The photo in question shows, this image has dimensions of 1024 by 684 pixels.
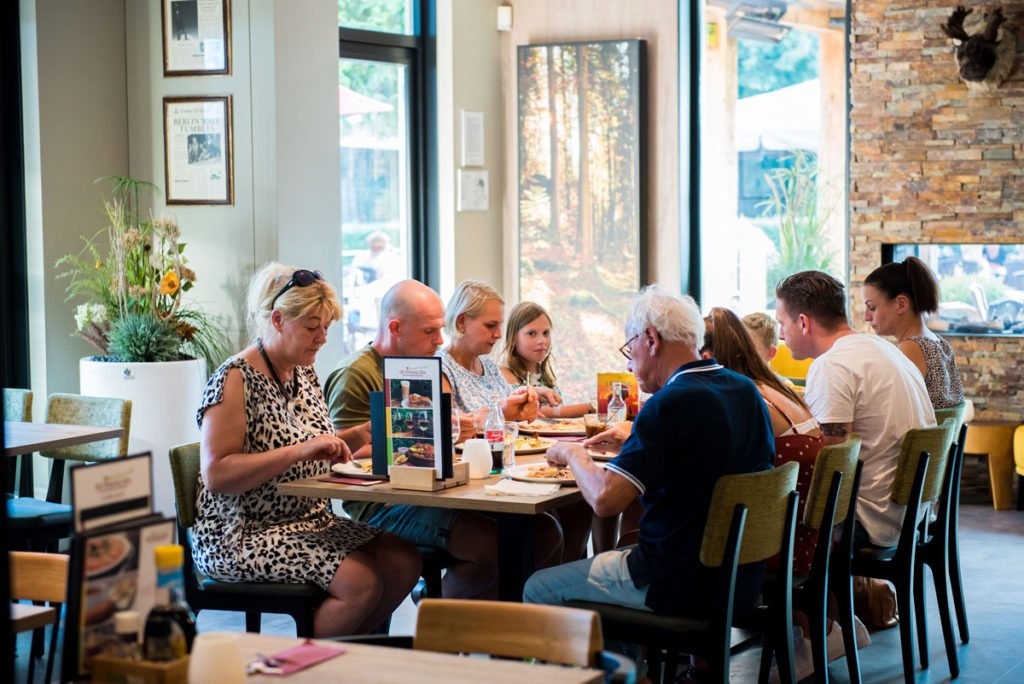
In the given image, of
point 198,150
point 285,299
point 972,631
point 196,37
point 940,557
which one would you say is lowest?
point 972,631

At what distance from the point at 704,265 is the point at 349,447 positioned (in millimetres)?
4502

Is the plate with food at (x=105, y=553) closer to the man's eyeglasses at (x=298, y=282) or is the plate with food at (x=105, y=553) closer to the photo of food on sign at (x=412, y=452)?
the photo of food on sign at (x=412, y=452)

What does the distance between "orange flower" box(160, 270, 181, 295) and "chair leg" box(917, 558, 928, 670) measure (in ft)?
11.4

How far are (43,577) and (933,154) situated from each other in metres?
6.43

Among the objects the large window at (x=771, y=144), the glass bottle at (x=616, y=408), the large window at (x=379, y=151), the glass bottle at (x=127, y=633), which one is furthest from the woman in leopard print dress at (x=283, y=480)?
the large window at (x=771, y=144)

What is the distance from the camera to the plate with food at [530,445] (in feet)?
14.1

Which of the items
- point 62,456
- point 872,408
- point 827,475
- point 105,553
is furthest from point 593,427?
point 105,553

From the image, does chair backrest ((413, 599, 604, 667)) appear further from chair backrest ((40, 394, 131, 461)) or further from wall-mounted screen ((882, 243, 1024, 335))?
wall-mounted screen ((882, 243, 1024, 335))

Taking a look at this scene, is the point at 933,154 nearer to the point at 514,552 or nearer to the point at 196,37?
the point at 196,37

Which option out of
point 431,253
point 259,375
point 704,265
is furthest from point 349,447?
point 704,265

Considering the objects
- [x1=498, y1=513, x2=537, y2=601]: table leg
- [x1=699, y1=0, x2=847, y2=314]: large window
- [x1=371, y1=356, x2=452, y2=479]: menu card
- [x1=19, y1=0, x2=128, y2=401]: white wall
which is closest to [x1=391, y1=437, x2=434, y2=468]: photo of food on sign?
[x1=371, y1=356, x2=452, y2=479]: menu card

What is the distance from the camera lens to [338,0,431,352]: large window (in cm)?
734

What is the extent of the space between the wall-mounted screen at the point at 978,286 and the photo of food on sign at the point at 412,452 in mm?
5266

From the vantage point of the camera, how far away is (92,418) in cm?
507
